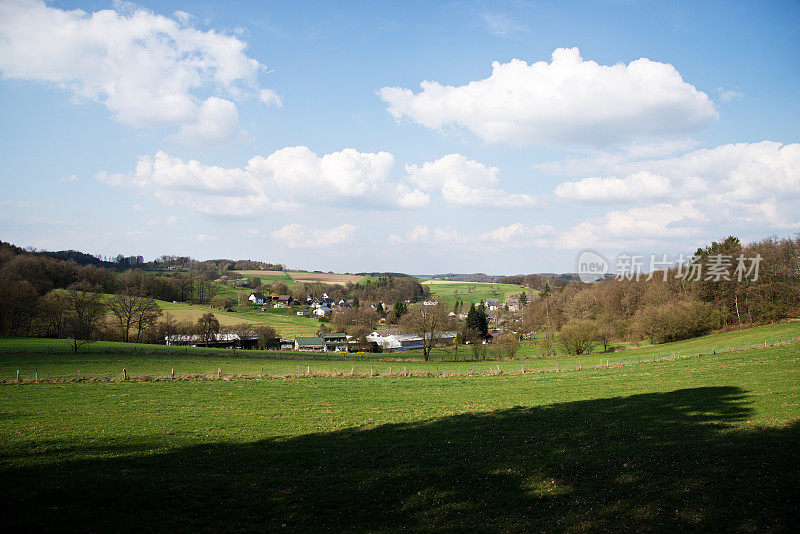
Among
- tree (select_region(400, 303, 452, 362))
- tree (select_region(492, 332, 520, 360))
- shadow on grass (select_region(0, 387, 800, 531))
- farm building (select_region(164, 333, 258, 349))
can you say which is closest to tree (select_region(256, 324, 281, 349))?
farm building (select_region(164, 333, 258, 349))

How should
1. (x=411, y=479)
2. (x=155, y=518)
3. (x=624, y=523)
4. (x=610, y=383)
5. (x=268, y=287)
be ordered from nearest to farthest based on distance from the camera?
(x=624, y=523) < (x=155, y=518) < (x=411, y=479) < (x=610, y=383) < (x=268, y=287)

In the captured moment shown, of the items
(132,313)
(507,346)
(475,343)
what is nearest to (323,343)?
(132,313)

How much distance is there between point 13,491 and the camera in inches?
387

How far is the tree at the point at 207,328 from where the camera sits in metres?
80.8

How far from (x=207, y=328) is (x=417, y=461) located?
78.0 metres

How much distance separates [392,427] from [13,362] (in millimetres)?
45686

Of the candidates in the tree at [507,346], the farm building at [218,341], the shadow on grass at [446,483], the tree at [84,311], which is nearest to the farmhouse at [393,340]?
the farm building at [218,341]

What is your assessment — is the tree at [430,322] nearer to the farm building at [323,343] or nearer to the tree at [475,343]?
the tree at [475,343]

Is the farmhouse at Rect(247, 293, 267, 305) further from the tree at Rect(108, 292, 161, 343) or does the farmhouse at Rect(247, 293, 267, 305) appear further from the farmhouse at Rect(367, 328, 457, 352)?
the tree at Rect(108, 292, 161, 343)

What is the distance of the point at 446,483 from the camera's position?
11258mm

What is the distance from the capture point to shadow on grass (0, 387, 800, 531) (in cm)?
874

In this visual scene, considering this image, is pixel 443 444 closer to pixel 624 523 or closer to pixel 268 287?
pixel 624 523

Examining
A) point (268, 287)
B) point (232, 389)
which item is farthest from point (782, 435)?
point (268, 287)

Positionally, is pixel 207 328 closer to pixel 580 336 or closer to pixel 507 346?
pixel 507 346
